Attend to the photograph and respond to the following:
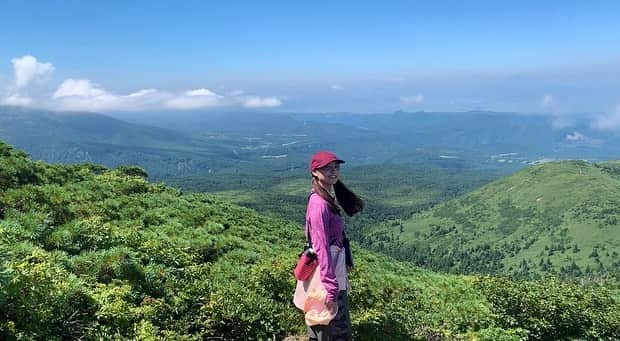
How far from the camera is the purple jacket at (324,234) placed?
23.5ft

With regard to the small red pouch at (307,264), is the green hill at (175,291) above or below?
below

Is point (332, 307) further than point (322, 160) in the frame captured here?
No

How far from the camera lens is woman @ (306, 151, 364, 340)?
720cm

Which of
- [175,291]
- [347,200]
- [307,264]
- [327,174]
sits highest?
[327,174]

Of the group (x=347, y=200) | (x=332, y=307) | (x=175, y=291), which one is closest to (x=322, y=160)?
(x=347, y=200)

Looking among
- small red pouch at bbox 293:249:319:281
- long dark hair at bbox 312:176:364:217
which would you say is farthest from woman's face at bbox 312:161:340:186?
small red pouch at bbox 293:249:319:281

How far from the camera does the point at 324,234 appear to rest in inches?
285

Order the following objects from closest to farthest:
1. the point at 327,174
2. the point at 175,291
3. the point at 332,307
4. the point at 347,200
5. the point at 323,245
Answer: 1. the point at 323,245
2. the point at 332,307
3. the point at 327,174
4. the point at 347,200
5. the point at 175,291

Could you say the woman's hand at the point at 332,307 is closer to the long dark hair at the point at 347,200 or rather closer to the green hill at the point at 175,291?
→ the long dark hair at the point at 347,200

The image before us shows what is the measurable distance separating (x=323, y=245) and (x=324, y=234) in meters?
0.18

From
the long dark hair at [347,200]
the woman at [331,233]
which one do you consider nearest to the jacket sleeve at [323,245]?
the woman at [331,233]

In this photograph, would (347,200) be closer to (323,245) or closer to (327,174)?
(327,174)

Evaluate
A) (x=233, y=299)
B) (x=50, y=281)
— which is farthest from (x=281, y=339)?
(x=50, y=281)

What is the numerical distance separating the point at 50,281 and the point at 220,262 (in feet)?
23.5
